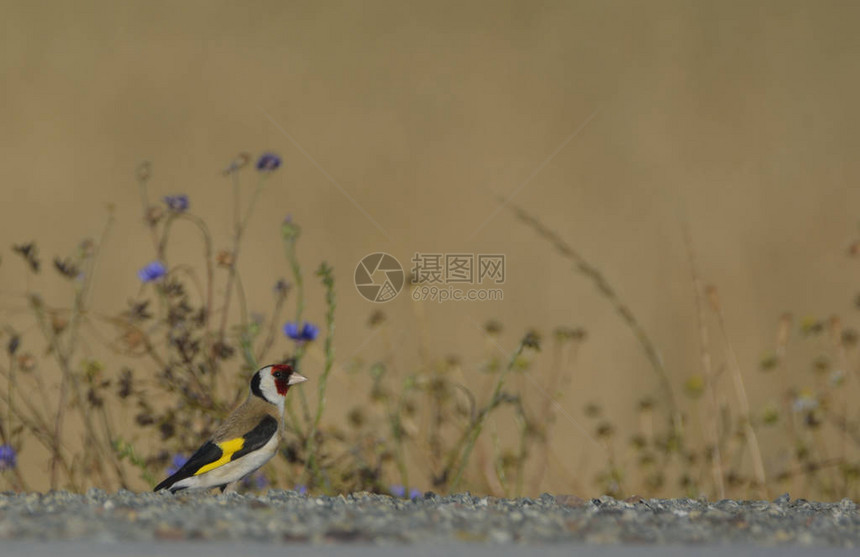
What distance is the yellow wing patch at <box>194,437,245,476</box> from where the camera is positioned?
3.95 meters

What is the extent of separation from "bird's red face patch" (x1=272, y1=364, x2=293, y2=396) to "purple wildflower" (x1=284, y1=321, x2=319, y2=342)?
277 mm

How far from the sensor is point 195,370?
4750 millimetres

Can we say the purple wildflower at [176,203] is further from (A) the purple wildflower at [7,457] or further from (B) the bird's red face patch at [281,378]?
(A) the purple wildflower at [7,457]

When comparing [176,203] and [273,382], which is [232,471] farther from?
[176,203]

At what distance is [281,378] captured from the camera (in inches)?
171

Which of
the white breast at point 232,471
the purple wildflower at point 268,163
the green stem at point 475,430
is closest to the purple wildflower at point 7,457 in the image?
the white breast at point 232,471

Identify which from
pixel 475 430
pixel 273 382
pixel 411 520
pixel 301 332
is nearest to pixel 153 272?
pixel 301 332

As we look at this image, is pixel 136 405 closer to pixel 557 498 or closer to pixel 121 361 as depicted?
pixel 121 361

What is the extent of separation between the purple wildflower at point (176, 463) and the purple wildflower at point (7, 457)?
0.63 metres

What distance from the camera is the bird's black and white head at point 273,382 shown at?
14.2 feet

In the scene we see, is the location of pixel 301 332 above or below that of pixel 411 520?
above

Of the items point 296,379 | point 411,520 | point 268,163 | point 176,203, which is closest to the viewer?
point 411,520

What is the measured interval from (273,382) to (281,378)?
0.04m

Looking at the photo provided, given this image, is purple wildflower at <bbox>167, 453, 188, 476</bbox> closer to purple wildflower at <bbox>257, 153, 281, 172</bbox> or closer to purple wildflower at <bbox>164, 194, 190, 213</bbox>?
purple wildflower at <bbox>164, 194, 190, 213</bbox>
